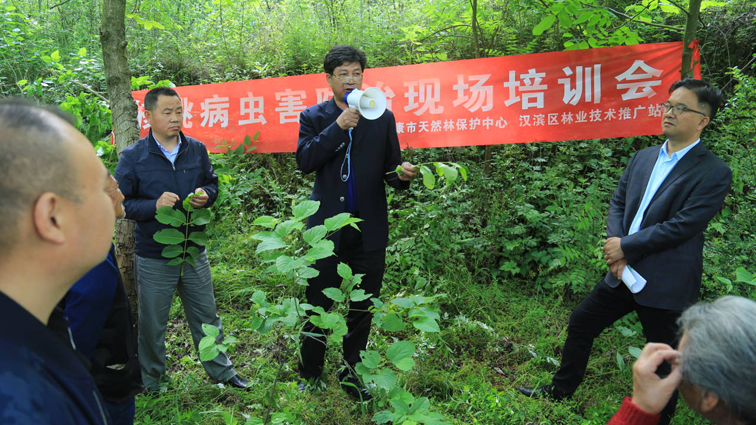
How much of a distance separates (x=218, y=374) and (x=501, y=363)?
6.59 ft

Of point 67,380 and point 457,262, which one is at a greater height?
point 67,380

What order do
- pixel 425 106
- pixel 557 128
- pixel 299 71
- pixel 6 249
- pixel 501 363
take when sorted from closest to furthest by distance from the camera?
pixel 6 249 < pixel 501 363 < pixel 557 128 < pixel 425 106 < pixel 299 71

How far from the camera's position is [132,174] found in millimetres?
2830

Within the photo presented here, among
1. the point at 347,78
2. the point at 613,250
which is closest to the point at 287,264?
the point at 347,78

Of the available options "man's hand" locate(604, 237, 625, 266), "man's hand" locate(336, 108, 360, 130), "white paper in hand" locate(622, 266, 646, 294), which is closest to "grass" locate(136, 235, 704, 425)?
"white paper in hand" locate(622, 266, 646, 294)

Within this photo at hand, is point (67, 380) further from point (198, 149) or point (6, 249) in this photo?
point (198, 149)

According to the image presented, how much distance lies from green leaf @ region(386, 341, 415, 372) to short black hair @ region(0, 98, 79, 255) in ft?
3.77

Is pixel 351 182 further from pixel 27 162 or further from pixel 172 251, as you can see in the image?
pixel 27 162

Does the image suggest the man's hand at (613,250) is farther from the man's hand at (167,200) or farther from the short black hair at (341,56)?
the man's hand at (167,200)

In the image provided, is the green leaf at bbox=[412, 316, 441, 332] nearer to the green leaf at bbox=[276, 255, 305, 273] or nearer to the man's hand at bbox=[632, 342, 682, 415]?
the green leaf at bbox=[276, 255, 305, 273]

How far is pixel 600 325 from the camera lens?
9.07 ft

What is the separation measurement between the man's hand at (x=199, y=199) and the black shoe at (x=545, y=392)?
237 cm

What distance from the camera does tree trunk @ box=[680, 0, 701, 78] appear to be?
358 centimetres

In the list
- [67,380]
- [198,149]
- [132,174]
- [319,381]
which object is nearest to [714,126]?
[319,381]
